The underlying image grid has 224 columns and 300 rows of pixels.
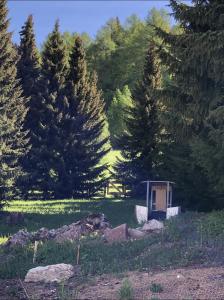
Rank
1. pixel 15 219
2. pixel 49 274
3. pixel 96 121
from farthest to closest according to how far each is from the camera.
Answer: pixel 96 121
pixel 15 219
pixel 49 274

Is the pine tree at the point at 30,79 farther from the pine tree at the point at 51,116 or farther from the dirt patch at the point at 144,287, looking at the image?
the dirt patch at the point at 144,287

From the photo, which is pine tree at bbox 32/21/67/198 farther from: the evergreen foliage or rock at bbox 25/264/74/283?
rock at bbox 25/264/74/283

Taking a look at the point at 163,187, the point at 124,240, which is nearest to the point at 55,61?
the point at 163,187

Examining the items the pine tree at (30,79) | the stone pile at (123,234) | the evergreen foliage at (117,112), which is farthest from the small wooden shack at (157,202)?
the evergreen foliage at (117,112)

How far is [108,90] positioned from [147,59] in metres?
34.2

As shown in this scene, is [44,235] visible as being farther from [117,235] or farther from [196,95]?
[196,95]

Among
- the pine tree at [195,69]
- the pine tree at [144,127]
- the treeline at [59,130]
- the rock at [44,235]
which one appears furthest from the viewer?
the treeline at [59,130]

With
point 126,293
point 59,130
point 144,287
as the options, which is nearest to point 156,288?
point 144,287

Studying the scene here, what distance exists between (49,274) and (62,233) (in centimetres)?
555

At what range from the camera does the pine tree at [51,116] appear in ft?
102

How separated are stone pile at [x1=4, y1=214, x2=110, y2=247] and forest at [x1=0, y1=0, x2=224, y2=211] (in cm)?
435

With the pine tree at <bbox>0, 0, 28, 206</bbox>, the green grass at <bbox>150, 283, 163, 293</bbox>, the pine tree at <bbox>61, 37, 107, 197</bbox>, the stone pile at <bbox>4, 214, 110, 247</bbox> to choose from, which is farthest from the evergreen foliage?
the green grass at <bbox>150, 283, 163, 293</bbox>

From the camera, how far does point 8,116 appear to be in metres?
26.4

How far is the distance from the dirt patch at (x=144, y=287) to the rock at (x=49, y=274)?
203 mm
